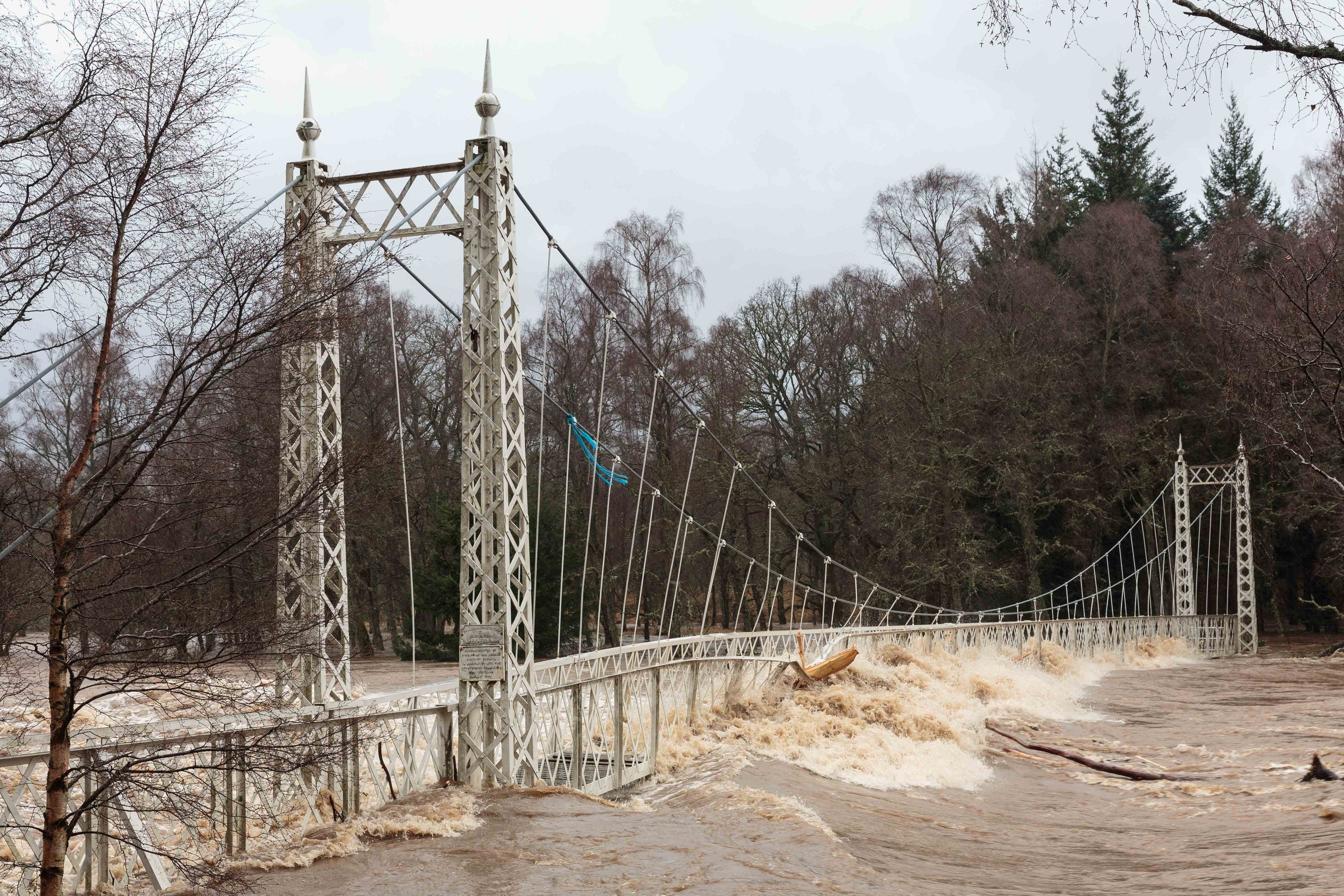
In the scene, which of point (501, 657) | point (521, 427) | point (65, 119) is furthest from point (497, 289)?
point (65, 119)

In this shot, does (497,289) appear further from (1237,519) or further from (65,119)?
(1237,519)

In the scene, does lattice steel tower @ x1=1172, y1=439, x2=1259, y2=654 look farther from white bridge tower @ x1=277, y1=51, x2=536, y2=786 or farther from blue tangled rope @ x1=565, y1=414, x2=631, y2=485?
white bridge tower @ x1=277, y1=51, x2=536, y2=786

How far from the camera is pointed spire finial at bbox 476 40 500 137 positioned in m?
9.41

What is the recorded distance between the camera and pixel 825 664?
1630cm

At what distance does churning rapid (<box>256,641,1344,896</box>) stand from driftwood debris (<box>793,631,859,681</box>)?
19 cm

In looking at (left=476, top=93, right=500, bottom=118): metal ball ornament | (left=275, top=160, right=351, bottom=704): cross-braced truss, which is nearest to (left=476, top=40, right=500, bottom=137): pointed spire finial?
(left=476, top=93, right=500, bottom=118): metal ball ornament

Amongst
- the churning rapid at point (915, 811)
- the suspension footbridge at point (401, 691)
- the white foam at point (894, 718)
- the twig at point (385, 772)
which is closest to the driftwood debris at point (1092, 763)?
the churning rapid at point (915, 811)

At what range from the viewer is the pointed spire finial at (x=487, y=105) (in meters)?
9.41

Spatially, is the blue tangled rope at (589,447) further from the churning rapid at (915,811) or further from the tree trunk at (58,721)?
the tree trunk at (58,721)

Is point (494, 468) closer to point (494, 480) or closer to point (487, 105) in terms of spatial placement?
point (494, 480)

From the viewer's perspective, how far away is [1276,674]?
25.4 metres

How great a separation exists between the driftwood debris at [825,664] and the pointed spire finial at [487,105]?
9064 millimetres

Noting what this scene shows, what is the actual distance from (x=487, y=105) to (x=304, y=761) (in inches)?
229

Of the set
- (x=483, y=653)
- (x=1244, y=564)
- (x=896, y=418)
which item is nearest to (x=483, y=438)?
(x=483, y=653)
